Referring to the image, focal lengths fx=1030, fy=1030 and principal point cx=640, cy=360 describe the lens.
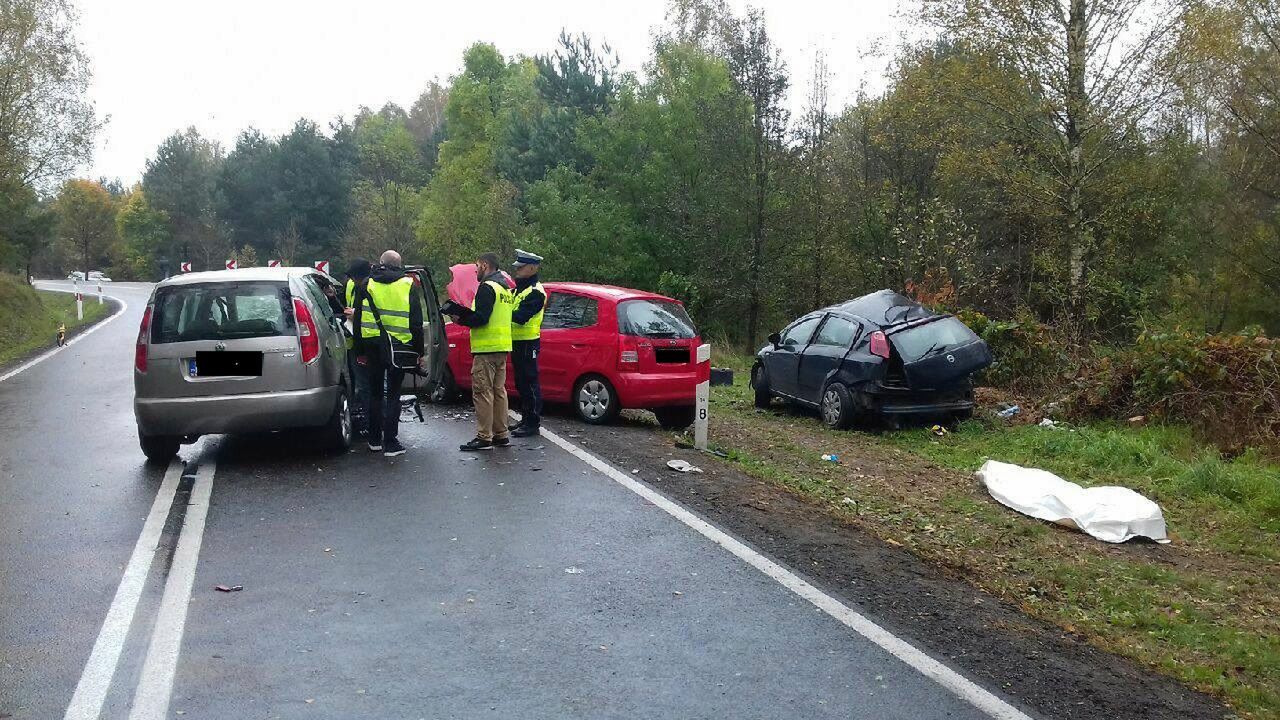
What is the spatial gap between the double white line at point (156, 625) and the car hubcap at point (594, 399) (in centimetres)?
481

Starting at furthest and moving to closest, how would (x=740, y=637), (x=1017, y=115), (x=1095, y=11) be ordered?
1. (x=1017, y=115)
2. (x=1095, y=11)
3. (x=740, y=637)

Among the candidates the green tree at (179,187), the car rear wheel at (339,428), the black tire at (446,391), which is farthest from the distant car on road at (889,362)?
the green tree at (179,187)

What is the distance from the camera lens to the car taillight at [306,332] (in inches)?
347

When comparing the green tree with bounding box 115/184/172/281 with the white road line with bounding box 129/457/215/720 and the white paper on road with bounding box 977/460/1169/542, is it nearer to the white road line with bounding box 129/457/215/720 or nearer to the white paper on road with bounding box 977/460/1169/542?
the white road line with bounding box 129/457/215/720

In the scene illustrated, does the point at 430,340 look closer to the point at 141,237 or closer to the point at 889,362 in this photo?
the point at 889,362

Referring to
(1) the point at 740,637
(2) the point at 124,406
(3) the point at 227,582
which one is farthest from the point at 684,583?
(2) the point at 124,406

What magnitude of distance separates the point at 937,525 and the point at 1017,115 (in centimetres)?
1540

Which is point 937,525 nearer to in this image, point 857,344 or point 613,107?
point 857,344

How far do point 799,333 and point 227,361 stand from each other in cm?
827

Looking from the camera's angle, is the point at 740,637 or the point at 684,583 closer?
the point at 740,637

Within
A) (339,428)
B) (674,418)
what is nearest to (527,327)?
(339,428)

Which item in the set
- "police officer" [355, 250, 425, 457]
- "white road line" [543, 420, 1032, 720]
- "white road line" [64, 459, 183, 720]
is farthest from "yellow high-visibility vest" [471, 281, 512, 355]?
"white road line" [64, 459, 183, 720]

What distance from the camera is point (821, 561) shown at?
638cm

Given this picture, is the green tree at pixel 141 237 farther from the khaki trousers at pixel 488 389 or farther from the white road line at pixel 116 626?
the white road line at pixel 116 626
